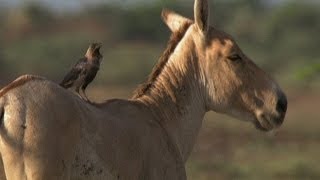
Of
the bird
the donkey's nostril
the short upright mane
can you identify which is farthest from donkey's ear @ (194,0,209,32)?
the bird

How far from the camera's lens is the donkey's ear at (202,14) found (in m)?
9.69

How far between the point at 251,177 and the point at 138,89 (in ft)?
31.0

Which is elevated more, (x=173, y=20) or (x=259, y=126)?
(x=173, y=20)

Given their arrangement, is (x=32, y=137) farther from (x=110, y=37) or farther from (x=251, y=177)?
(x=110, y=37)

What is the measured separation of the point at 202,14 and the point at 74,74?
1218mm

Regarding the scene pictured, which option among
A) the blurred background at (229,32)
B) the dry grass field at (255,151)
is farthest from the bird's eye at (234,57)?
the blurred background at (229,32)

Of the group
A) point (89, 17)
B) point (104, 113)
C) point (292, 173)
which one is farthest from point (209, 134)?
point (89, 17)

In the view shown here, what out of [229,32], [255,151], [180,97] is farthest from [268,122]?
[229,32]

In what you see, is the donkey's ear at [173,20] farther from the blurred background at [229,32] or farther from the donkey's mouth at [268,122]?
the blurred background at [229,32]

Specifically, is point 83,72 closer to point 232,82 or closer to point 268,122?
point 232,82

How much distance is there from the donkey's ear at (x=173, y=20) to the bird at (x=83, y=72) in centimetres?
64

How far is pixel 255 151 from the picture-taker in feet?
77.9

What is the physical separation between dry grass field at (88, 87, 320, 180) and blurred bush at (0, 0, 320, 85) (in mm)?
16591

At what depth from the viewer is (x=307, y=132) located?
1138 inches
